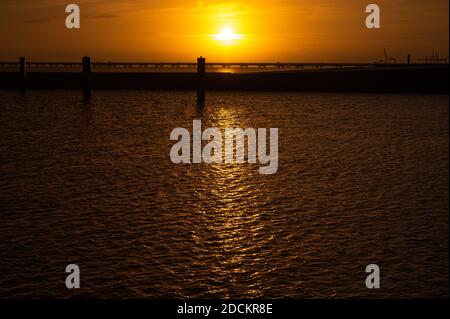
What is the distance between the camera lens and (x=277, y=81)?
86250 millimetres

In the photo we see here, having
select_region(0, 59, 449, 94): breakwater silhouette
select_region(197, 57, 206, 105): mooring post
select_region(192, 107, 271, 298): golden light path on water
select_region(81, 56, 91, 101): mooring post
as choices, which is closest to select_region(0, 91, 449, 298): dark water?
select_region(192, 107, 271, 298): golden light path on water

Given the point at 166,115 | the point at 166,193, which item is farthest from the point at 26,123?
the point at 166,193

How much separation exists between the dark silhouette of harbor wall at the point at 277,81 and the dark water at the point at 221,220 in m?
48.9

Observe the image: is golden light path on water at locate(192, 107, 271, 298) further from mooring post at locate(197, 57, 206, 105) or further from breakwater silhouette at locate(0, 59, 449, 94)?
breakwater silhouette at locate(0, 59, 449, 94)

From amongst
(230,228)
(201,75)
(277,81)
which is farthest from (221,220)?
(277,81)

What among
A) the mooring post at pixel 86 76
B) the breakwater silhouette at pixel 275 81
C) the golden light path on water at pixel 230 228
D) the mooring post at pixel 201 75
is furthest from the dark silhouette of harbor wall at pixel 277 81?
the golden light path on water at pixel 230 228

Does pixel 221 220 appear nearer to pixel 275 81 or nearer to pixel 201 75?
pixel 201 75

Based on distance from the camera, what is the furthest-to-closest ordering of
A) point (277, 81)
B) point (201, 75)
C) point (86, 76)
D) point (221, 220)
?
point (277, 81)
point (86, 76)
point (201, 75)
point (221, 220)

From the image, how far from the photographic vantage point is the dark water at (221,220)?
453 inches

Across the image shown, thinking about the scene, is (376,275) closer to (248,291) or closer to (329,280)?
(329,280)

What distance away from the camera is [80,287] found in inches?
440

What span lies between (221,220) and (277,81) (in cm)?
7196

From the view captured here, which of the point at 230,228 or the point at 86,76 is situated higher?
the point at 86,76

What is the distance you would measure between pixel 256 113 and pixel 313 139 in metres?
18.6
